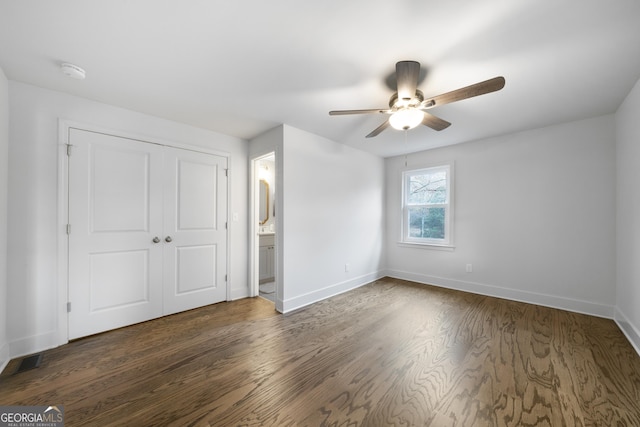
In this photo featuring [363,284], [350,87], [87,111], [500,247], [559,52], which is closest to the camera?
[559,52]

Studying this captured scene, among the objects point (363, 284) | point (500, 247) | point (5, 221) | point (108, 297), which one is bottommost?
point (363, 284)

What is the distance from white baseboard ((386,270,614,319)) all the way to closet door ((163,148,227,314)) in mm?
3226

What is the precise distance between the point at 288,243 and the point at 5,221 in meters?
2.45

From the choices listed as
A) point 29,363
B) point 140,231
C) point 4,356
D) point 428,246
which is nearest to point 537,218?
point 428,246

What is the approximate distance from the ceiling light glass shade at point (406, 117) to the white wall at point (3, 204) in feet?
10.3

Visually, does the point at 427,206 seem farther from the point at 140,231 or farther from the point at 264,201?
the point at 140,231

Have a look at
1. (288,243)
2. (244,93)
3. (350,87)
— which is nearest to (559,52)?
(350,87)

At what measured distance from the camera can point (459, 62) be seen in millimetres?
1845

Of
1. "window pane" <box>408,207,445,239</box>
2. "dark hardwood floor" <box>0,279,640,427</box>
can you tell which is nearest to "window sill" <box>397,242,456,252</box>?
"window pane" <box>408,207,445,239</box>

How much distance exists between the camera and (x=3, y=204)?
6.61ft

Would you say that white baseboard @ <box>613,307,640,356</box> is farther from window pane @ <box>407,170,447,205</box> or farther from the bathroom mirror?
the bathroom mirror

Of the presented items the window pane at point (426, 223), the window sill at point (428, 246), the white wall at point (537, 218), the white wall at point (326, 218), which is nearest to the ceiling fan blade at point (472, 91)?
the white wall at point (326, 218)

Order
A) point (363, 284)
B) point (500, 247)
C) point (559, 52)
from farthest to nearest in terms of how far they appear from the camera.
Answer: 1. point (363, 284)
2. point (500, 247)
3. point (559, 52)

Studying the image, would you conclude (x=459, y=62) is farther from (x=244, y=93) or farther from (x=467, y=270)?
(x=467, y=270)
